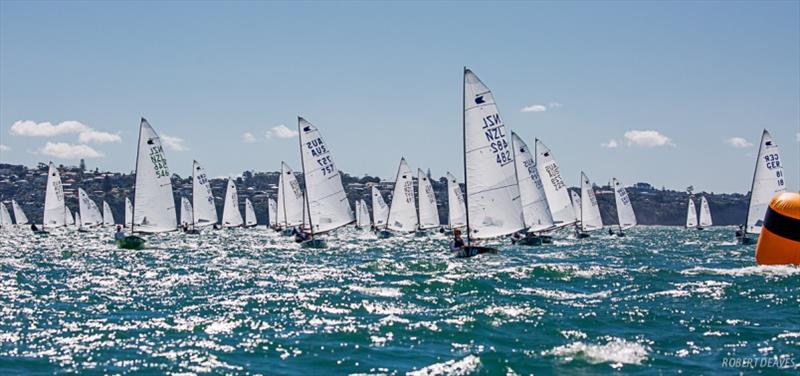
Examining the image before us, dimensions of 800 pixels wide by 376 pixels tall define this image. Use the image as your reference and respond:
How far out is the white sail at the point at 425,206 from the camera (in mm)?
74938

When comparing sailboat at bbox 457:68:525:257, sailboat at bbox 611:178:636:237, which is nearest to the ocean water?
sailboat at bbox 457:68:525:257

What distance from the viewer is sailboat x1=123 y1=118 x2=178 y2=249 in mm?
46594

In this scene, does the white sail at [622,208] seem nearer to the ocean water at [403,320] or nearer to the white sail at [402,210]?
the white sail at [402,210]

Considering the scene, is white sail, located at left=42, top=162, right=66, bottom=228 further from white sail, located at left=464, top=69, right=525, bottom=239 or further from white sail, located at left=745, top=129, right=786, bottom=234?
white sail, located at left=745, top=129, right=786, bottom=234

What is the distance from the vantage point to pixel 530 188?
1913 inches

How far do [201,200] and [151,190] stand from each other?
91.5 feet

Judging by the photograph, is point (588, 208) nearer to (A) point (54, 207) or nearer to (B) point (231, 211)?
(B) point (231, 211)

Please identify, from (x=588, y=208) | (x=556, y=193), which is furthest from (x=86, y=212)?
(x=556, y=193)

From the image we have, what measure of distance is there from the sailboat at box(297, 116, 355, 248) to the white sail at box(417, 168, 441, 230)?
89.7ft

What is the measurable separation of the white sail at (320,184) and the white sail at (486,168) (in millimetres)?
11622

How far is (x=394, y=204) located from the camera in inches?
2761

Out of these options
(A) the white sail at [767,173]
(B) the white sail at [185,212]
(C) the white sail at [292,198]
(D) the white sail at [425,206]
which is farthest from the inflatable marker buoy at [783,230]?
(B) the white sail at [185,212]

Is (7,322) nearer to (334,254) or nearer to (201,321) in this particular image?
(201,321)

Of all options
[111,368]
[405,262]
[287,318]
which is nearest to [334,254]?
[405,262]
